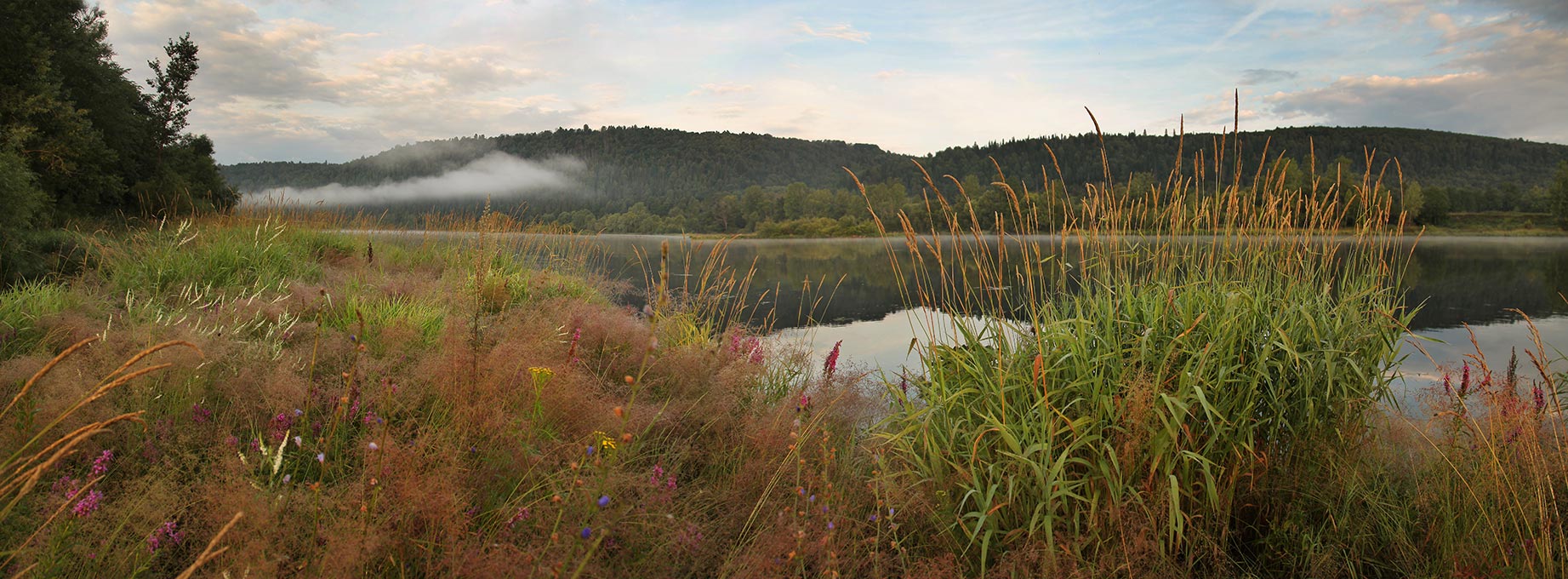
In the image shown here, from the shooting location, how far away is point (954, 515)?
2.91 m

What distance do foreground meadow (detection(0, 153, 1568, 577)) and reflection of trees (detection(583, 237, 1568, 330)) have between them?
181 inches

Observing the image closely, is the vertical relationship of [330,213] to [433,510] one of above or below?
above

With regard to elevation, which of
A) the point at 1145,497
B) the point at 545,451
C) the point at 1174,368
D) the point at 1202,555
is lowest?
the point at 1202,555

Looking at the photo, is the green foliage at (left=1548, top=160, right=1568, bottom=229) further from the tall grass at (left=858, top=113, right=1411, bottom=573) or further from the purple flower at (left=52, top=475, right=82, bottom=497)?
the purple flower at (left=52, top=475, right=82, bottom=497)

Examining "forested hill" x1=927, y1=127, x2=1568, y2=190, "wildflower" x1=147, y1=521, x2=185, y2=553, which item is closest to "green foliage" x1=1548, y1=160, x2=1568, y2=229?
"forested hill" x1=927, y1=127, x2=1568, y2=190

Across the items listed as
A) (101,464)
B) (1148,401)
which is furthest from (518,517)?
(1148,401)

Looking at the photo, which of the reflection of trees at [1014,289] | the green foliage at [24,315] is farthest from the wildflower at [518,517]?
the reflection of trees at [1014,289]

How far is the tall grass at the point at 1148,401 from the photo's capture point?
2.68 m

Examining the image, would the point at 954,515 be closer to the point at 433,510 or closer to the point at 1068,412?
the point at 1068,412

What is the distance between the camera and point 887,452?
359 cm

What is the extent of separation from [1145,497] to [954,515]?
75 cm

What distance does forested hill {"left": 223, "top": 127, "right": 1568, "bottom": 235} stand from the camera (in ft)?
234

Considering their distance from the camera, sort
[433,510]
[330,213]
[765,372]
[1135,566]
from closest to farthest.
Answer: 1. [433,510]
2. [1135,566]
3. [765,372]
4. [330,213]

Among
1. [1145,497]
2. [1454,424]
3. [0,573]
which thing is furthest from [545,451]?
[1454,424]
